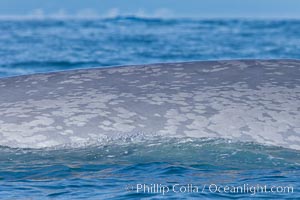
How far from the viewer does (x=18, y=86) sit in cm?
727

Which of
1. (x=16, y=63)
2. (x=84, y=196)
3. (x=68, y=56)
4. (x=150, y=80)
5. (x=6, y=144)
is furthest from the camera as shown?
(x=68, y=56)

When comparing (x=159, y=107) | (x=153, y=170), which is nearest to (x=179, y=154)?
(x=153, y=170)

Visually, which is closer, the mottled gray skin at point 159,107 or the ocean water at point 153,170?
the ocean water at point 153,170

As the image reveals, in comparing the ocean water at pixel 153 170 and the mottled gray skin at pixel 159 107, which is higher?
the mottled gray skin at pixel 159 107

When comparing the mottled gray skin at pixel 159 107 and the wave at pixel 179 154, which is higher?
the mottled gray skin at pixel 159 107

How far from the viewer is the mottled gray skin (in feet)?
22.0

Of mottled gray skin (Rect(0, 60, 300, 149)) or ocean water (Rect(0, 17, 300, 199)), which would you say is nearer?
ocean water (Rect(0, 17, 300, 199))

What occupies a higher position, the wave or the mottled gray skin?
the mottled gray skin

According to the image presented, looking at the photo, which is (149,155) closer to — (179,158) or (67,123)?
(179,158)

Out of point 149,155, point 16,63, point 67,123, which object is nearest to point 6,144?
point 67,123

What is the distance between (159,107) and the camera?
22.4ft

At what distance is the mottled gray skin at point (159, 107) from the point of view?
6.69m

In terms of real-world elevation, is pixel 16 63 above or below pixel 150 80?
above

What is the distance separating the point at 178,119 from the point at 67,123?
0.79 meters
